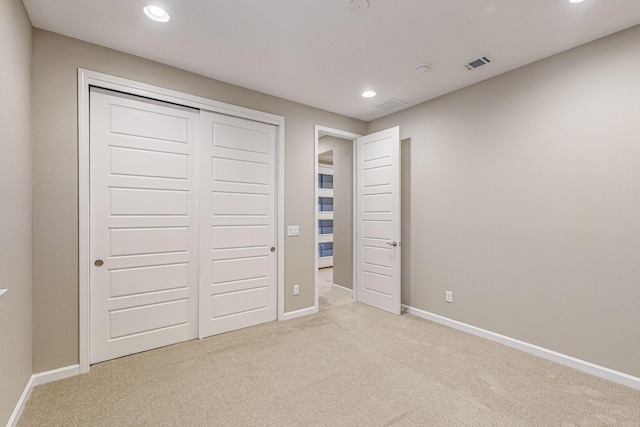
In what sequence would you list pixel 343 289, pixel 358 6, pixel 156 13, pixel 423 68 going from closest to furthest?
pixel 358 6
pixel 156 13
pixel 423 68
pixel 343 289

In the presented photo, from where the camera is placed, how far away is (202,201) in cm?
297

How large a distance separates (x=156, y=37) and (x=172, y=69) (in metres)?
0.47

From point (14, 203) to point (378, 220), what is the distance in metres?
3.45

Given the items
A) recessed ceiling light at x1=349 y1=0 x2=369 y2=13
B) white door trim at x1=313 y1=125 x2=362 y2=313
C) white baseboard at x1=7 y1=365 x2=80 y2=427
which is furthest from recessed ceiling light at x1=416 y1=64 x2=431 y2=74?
white baseboard at x1=7 y1=365 x2=80 y2=427

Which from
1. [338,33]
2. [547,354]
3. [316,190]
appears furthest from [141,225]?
[547,354]

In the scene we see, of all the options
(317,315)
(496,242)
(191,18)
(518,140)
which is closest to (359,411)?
(317,315)

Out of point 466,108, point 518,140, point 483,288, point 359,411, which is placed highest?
point 466,108

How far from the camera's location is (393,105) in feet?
12.3

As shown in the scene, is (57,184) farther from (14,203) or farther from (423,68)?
(423,68)

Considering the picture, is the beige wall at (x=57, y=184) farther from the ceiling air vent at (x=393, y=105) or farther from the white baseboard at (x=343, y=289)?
the white baseboard at (x=343, y=289)

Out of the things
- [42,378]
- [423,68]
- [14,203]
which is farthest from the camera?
[423,68]

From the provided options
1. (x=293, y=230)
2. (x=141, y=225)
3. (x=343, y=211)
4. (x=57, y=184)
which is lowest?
(x=293, y=230)

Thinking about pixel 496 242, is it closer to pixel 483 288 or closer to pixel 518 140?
pixel 483 288

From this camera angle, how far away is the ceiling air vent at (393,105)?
3627 mm
